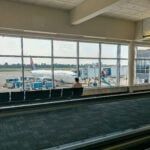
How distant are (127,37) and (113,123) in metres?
6.59

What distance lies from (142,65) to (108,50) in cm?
296

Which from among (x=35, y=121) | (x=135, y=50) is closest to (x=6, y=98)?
(x=35, y=121)

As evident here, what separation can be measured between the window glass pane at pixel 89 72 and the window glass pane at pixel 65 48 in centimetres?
63

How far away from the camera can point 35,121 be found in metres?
4.46

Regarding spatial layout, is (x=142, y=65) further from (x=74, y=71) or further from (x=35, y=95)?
(x=35, y=95)

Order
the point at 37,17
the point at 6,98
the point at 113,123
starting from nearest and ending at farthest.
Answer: the point at 113,123
the point at 6,98
the point at 37,17

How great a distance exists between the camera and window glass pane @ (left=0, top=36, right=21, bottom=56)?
24.3 feet

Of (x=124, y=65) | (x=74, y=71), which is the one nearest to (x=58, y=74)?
(x=74, y=71)

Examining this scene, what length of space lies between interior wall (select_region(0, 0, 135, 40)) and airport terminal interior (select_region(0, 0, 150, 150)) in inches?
1.3

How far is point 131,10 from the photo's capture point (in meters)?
7.83

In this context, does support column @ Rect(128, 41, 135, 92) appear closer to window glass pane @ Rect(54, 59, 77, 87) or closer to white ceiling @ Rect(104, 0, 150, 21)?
white ceiling @ Rect(104, 0, 150, 21)

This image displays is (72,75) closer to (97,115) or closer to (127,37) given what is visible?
(127,37)

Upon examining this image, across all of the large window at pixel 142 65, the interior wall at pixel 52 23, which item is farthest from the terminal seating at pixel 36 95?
the large window at pixel 142 65

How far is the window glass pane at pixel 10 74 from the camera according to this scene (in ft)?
24.8
